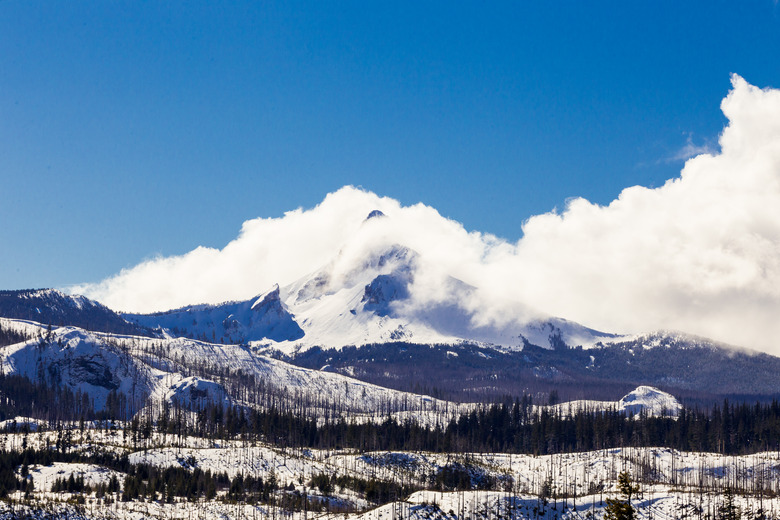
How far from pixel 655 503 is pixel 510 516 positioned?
109ft

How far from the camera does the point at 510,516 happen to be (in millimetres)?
189500

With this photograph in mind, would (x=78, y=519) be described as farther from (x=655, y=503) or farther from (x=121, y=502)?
(x=655, y=503)

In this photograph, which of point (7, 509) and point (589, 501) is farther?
point (589, 501)

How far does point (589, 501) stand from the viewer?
196125mm

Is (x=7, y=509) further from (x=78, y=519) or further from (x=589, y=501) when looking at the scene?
(x=589, y=501)

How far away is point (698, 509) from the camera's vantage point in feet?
613

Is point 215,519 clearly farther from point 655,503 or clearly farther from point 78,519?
point 655,503

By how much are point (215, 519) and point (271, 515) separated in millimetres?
14111

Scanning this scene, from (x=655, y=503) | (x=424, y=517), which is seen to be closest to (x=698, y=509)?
(x=655, y=503)

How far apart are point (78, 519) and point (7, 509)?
14009 mm

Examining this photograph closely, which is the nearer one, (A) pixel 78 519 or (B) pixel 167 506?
(A) pixel 78 519

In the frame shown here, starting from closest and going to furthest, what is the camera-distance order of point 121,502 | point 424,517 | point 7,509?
point 7,509 → point 424,517 → point 121,502

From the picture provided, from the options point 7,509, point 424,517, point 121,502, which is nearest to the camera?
point 7,509

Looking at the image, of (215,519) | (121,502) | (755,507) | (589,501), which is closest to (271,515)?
(215,519)
